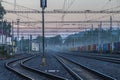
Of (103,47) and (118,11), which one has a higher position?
(118,11)

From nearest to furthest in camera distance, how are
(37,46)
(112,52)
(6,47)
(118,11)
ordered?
(118,11) → (6,47) → (112,52) → (37,46)

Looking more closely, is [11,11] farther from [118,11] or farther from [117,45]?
[117,45]

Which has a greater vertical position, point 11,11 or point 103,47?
point 11,11

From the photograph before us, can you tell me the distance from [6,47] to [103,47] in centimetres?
2648

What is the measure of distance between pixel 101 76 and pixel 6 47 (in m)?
52.8

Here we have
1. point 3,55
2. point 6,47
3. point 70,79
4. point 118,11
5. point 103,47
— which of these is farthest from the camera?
point 103,47

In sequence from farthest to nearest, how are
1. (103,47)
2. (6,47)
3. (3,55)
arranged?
(103,47) → (6,47) → (3,55)

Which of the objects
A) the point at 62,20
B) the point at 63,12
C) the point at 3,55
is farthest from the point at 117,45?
the point at 3,55

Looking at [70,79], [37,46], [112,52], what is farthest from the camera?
[37,46]

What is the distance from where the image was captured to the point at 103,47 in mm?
88688

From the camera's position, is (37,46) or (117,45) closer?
(117,45)

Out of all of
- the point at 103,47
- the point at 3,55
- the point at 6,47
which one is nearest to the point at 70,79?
the point at 3,55

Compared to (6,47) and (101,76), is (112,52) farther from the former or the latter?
(101,76)

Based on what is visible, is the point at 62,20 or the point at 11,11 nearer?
the point at 11,11
